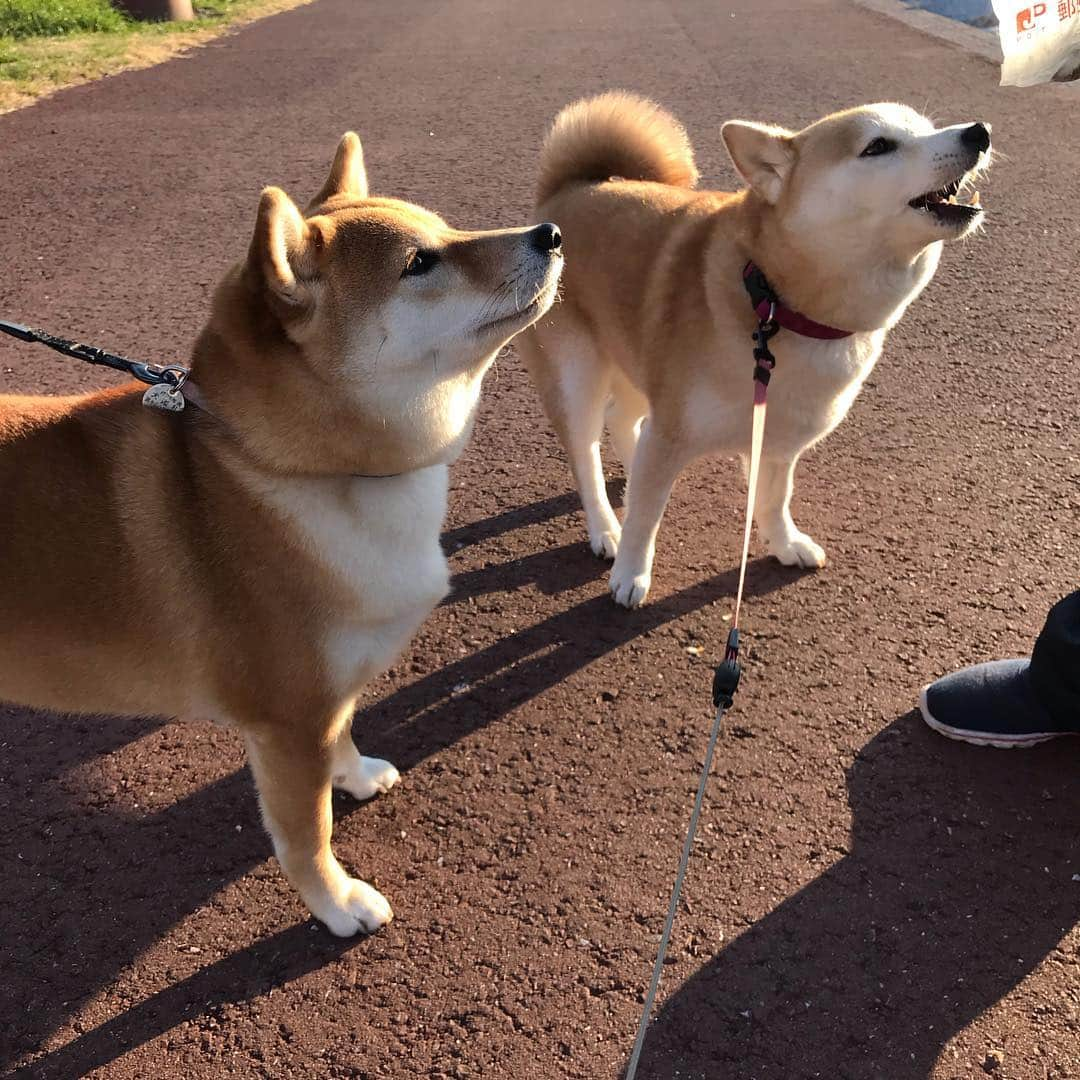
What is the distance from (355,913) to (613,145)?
295 centimetres

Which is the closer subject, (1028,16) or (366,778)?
(1028,16)

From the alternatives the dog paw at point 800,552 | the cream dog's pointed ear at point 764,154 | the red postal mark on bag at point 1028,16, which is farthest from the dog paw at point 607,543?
the red postal mark on bag at point 1028,16

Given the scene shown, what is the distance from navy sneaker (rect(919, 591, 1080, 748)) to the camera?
8.19ft

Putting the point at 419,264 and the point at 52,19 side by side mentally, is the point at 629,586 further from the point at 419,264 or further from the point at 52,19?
the point at 52,19

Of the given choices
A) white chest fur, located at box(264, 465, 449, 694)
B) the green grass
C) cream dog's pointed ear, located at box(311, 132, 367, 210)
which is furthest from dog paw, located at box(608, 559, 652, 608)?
the green grass

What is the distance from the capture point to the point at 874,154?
2533 mm

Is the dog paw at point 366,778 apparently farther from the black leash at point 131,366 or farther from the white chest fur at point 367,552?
the black leash at point 131,366

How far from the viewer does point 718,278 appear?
286 cm

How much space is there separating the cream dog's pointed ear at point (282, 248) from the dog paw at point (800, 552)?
221cm

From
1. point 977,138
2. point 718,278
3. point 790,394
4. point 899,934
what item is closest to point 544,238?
point 718,278

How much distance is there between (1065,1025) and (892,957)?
0.39m

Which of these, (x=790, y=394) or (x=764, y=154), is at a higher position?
(x=764, y=154)

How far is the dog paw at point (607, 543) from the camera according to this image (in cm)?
357

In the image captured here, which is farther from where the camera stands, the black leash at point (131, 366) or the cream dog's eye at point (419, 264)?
the black leash at point (131, 366)
